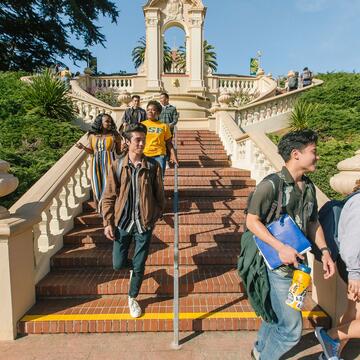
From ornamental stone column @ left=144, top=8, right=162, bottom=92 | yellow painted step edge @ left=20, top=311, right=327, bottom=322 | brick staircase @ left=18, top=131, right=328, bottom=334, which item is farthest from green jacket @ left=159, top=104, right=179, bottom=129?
ornamental stone column @ left=144, top=8, right=162, bottom=92

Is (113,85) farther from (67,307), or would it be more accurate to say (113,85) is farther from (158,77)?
(67,307)

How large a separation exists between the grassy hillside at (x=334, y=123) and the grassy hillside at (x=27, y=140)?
6.10m

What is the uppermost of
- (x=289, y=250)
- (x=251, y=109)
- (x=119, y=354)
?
(x=251, y=109)

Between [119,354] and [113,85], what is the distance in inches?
749

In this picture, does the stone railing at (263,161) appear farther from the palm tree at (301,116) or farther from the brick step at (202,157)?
the palm tree at (301,116)

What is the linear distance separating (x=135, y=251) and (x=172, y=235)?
137 centimetres

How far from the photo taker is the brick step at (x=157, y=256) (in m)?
4.02

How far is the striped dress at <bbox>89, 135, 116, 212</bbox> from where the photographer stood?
4.53 metres

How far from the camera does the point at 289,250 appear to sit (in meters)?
2.12

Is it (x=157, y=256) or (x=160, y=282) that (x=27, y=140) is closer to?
(x=157, y=256)

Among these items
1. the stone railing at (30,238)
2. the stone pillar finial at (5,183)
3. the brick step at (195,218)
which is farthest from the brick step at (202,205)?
the stone pillar finial at (5,183)

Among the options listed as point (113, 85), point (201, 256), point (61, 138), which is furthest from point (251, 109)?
point (113, 85)

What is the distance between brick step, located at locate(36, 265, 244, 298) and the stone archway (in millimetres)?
16688

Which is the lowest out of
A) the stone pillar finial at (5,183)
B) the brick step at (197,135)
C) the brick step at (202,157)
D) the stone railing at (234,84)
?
the stone pillar finial at (5,183)
